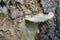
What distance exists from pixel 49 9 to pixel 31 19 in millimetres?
262

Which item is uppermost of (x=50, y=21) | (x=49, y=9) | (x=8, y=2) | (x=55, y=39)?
(x=8, y=2)

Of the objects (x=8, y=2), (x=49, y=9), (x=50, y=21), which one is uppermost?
(x=8, y=2)

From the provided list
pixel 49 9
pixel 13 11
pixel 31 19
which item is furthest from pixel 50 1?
pixel 13 11

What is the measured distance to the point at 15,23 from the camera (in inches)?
53.9

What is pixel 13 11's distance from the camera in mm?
1364

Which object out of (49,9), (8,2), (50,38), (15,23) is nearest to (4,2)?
(8,2)

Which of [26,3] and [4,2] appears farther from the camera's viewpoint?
[26,3]

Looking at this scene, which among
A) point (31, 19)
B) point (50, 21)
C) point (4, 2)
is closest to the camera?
point (4, 2)

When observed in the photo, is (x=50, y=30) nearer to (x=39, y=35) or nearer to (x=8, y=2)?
(x=39, y=35)

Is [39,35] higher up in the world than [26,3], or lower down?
lower down

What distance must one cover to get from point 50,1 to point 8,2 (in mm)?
474

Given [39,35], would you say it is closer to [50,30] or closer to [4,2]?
[50,30]

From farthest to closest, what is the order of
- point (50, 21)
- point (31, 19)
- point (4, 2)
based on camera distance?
point (50, 21)
point (31, 19)
point (4, 2)

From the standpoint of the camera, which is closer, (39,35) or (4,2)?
(4,2)
